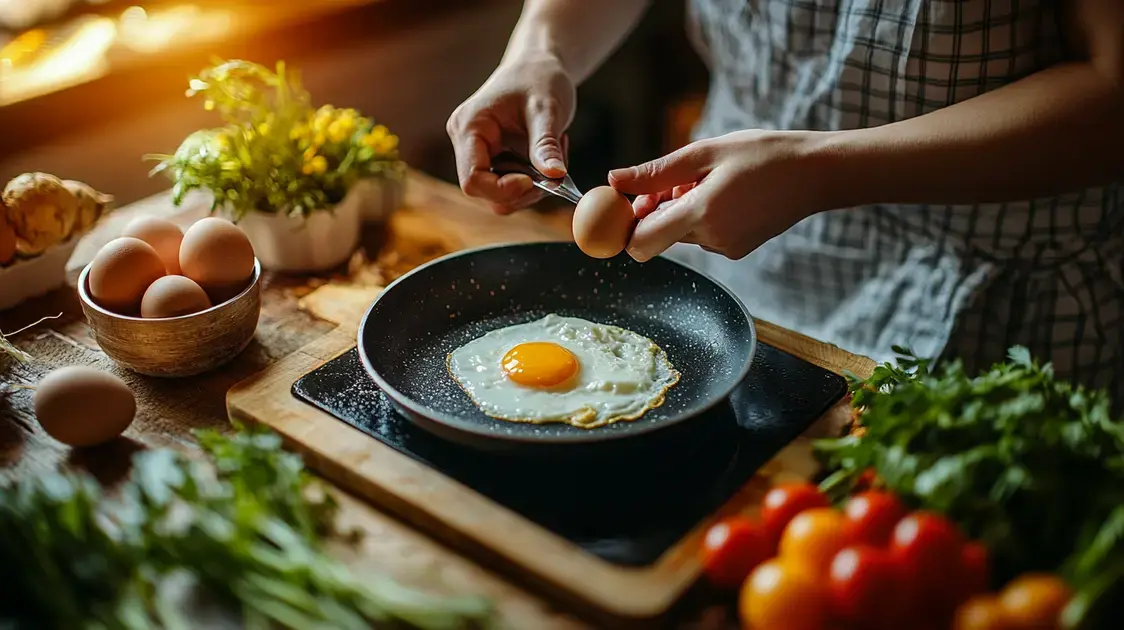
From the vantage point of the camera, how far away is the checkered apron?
1627mm

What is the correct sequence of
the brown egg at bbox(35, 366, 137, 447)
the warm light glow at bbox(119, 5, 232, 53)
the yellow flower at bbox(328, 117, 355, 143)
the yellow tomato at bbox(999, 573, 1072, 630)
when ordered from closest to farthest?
the yellow tomato at bbox(999, 573, 1072, 630), the brown egg at bbox(35, 366, 137, 447), the yellow flower at bbox(328, 117, 355, 143), the warm light glow at bbox(119, 5, 232, 53)

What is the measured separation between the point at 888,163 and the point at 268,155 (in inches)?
45.1

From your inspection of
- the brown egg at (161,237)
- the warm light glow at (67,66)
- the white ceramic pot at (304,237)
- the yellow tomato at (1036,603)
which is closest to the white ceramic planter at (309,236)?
the white ceramic pot at (304,237)

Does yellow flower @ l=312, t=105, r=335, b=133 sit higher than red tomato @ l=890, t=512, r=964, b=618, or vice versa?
yellow flower @ l=312, t=105, r=335, b=133

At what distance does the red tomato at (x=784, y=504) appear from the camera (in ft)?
3.67

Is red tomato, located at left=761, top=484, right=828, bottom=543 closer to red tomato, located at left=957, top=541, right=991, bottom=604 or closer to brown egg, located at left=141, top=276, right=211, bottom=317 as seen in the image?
red tomato, located at left=957, top=541, right=991, bottom=604

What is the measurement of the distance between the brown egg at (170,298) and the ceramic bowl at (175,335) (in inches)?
0.6

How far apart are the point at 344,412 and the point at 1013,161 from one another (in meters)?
1.11

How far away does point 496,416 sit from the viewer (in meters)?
1.38

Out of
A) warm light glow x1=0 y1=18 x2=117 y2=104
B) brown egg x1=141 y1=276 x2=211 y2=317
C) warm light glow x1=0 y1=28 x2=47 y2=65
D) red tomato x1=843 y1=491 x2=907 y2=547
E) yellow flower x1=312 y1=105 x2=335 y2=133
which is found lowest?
red tomato x1=843 y1=491 x2=907 y2=547

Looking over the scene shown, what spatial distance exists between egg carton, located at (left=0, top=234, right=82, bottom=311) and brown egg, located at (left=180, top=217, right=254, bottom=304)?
1.10 feet

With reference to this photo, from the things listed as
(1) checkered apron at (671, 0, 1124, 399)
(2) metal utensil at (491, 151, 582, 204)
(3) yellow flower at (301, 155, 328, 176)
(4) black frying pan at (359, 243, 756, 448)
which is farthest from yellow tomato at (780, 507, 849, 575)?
(3) yellow flower at (301, 155, 328, 176)

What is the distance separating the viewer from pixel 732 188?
1.35 metres

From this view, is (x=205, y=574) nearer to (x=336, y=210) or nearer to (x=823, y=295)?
(x=336, y=210)
